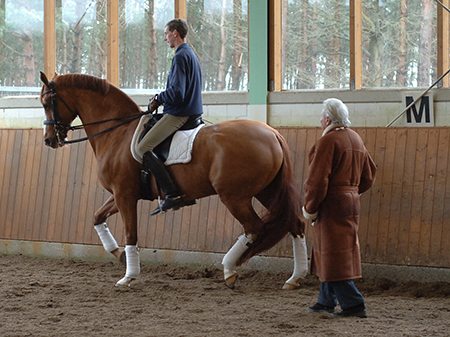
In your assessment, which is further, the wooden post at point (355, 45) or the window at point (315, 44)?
the window at point (315, 44)

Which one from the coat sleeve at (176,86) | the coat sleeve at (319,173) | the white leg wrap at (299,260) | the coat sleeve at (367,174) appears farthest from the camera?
the white leg wrap at (299,260)

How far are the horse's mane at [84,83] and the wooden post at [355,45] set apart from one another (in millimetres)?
2863

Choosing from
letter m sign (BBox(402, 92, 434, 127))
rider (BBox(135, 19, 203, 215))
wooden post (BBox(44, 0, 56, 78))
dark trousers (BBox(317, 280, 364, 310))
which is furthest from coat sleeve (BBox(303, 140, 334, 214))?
wooden post (BBox(44, 0, 56, 78))

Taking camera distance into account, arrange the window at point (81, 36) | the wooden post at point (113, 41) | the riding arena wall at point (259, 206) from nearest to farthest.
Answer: the riding arena wall at point (259, 206), the wooden post at point (113, 41), the window at point (81, 36)

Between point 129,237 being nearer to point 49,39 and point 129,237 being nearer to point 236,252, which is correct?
point 236,252

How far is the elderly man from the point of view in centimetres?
344

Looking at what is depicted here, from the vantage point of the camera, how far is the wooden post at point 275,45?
6.24m

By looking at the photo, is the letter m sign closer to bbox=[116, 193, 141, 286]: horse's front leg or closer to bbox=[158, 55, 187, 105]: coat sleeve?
bbox=[158, 55, 187, 105]: coat sleeve

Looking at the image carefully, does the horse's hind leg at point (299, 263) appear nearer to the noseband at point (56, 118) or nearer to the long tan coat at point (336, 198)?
the long tan coat at point (336, 198)

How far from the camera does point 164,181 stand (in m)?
4.62

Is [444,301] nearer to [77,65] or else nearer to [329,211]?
[329,211]

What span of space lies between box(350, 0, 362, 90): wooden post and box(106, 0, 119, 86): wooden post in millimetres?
3268

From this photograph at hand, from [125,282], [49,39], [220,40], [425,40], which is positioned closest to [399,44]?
[425,40]

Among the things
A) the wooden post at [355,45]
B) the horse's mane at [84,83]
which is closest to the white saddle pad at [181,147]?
the horse's mane at [84,83]
